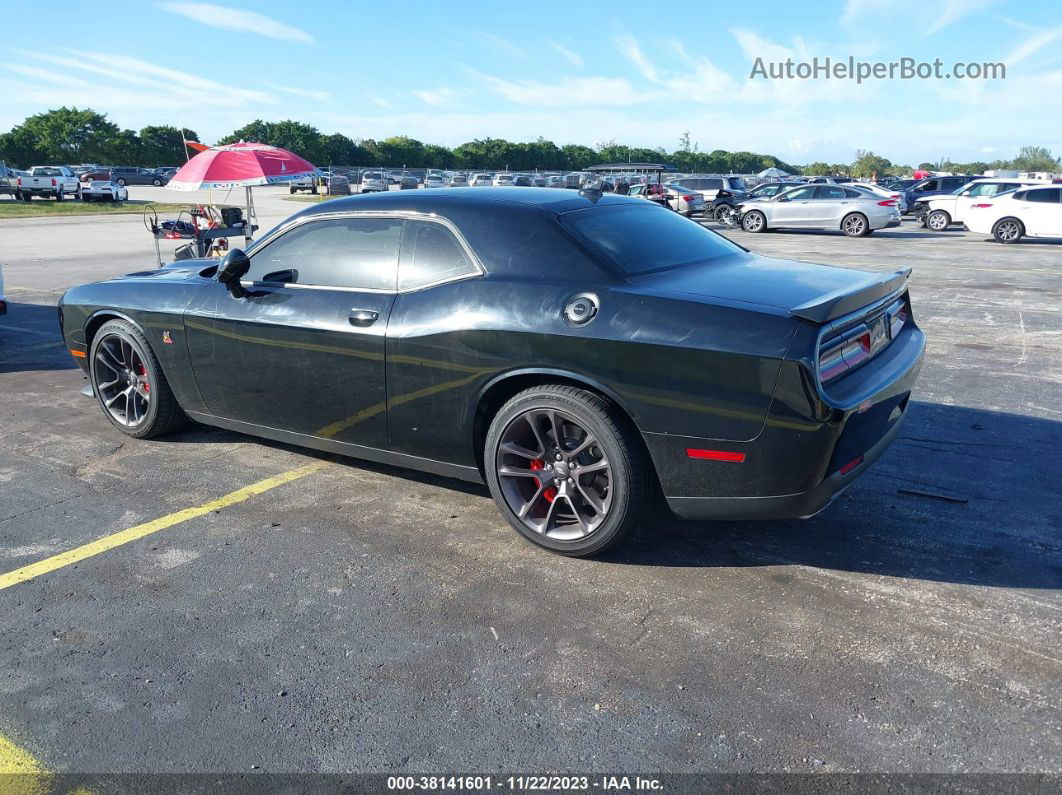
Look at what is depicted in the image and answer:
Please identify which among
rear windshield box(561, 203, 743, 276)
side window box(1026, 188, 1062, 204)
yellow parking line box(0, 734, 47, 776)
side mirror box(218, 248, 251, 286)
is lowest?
yellow parking line box(0, 734, 47, 776)

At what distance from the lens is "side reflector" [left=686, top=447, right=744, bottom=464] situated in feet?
10.9

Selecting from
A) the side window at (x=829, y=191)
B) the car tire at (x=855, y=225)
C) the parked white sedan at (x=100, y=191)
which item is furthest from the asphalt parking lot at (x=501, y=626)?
the parked white sedan at (x=100, y=191)

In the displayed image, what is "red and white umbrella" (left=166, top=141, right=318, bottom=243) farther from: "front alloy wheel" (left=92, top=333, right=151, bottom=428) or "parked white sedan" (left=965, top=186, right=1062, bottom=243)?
"parked white sedan" (left=965, top=186, right=1062, bottom=243)

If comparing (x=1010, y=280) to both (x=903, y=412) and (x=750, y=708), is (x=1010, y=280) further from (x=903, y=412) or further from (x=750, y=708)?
(x=750, y=708)

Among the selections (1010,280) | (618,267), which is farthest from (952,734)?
(1010,280)

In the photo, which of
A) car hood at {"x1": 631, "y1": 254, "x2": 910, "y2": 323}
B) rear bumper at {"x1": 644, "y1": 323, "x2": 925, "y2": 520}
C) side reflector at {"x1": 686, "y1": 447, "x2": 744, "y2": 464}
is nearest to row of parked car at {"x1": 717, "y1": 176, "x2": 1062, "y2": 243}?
car hood at {"x1": 631, "y1": 254, "x2": 910, "y2": 323}

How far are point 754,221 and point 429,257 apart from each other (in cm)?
2306

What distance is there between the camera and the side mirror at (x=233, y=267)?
15.1 feet

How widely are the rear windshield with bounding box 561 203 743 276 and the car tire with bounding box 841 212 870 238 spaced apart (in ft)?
69.4

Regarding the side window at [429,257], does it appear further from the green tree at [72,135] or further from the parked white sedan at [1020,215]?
the green tree at [72,135]

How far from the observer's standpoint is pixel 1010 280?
1349cm

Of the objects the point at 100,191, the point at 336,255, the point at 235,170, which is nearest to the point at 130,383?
the point at 336,255

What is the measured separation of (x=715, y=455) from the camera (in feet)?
11.1

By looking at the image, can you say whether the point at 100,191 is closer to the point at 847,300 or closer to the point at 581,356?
the point at 581,356
